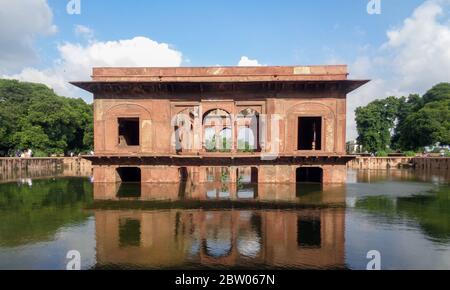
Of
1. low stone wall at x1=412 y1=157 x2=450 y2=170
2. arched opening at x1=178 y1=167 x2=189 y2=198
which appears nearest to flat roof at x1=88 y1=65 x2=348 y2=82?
arched opening at x1=178 y1=167 x2=189 y2=198

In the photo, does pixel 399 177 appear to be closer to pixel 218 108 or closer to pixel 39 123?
pixel 218 108

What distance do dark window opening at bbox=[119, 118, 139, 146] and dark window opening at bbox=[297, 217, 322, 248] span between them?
1879 centimetres

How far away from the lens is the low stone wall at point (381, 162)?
50625mm

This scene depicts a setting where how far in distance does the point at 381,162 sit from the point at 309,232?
1803 inches

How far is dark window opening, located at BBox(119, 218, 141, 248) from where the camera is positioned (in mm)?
10069

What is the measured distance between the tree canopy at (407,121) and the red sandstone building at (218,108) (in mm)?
35526

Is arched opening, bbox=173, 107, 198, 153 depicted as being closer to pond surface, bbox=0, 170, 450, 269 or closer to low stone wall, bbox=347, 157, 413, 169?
pond surface, bbox=0, 170, 450, 269

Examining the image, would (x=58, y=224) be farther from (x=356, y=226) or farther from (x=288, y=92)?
(x=288, y=92)

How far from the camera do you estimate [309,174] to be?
26469 millimetres

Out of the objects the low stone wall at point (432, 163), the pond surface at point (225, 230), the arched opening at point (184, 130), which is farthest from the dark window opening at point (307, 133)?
the low stone wall at point (432, 163)

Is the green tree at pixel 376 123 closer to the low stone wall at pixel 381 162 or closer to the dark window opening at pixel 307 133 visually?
the low stone wall at pixel 381 162

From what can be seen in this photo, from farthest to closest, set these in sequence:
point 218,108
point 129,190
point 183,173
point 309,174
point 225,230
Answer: point 183,173 → point 309,174 → point 218,108 → point 129,190 → point 225,230

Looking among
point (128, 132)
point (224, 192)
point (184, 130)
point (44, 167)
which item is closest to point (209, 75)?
point (184, 130)

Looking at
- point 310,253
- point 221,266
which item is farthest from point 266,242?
point 221,266
